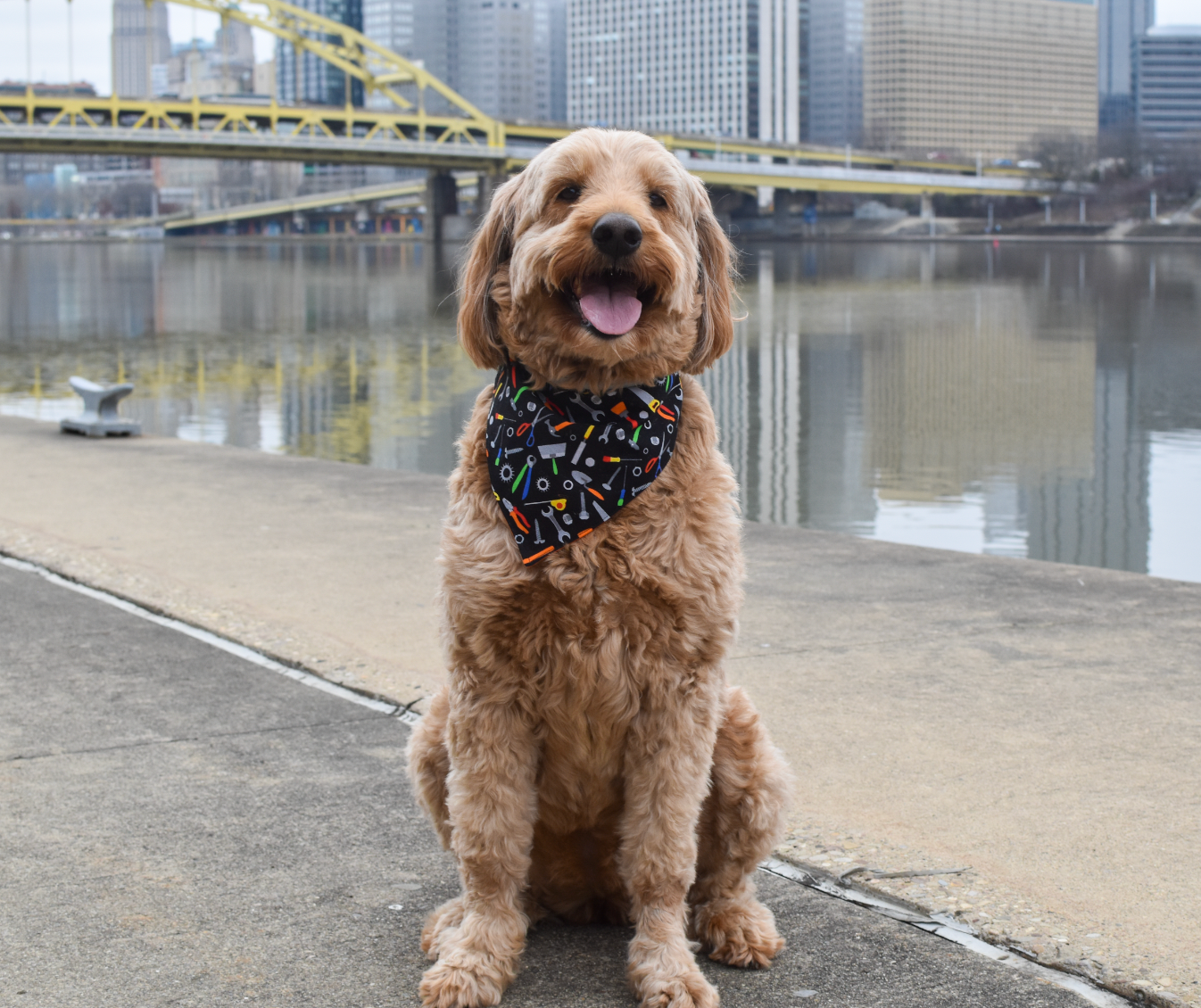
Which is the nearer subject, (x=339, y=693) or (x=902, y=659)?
(x=339, y=693)

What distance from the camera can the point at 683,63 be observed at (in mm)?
140625

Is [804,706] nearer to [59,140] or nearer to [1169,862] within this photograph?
[1169,862]

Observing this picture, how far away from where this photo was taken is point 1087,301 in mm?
33438

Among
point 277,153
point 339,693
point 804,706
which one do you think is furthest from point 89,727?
point 277,153

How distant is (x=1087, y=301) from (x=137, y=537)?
30289 millimetres

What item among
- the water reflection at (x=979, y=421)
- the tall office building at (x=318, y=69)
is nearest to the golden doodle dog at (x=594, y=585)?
the water reflection at (x=979, y=421)

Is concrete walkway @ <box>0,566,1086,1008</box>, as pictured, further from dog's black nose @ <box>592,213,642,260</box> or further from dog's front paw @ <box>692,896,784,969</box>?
dog's black nose @ <box>592,213,642,260</box>

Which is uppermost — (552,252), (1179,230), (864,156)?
(864,156)

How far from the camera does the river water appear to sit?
11.7 m

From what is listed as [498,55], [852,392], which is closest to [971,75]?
[498,55]

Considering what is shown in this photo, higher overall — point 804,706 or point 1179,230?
point 1179,230

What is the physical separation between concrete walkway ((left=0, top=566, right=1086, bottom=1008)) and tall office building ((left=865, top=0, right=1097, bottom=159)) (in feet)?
495

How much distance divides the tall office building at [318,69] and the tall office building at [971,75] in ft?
185

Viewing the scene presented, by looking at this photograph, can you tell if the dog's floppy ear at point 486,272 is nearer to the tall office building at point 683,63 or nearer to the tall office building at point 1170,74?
the tall office building at point 683,63
